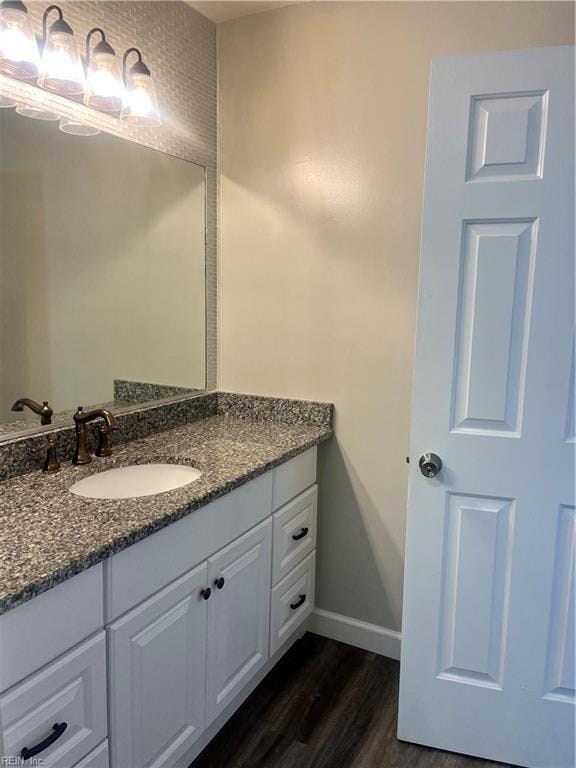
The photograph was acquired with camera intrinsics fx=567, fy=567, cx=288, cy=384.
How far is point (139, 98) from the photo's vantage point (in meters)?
1.81

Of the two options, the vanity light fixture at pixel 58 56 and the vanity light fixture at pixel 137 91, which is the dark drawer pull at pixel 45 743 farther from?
the vanity light fixture at pixel 137 91

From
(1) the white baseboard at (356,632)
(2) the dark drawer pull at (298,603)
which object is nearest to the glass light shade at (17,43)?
(2) the dark drawer pull at (298,603)

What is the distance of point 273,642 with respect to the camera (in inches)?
77.5

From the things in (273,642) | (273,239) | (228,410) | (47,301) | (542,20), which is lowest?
(273,642)

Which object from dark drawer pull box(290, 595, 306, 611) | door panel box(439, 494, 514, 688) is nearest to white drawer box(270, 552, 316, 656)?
dark drawer pull box(290, 595, 306, 611)

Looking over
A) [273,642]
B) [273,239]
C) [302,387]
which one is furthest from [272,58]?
[273,642]

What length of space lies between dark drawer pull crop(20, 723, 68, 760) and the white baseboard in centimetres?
137

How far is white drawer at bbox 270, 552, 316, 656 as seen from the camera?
6.49ft

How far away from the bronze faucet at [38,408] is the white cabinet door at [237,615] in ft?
2.17

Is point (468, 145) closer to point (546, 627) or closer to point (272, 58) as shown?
point (272, 58)

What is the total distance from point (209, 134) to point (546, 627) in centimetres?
211

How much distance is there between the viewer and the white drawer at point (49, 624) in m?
1.00

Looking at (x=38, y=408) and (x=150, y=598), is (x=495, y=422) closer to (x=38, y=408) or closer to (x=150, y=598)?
(x=150, y=598)

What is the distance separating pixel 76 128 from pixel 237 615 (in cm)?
157
